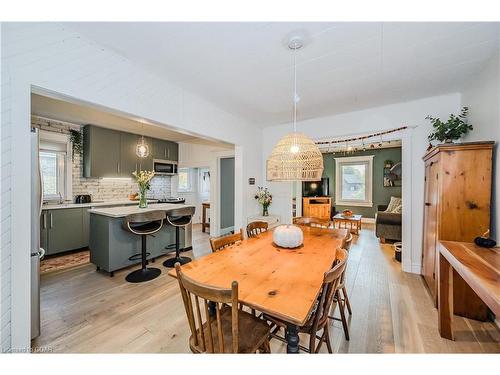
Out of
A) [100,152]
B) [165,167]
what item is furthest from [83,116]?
[165,167]

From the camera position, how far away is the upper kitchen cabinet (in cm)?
522

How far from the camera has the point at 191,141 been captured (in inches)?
219

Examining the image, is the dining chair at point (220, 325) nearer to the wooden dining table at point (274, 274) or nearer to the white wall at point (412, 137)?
the wooden dining table at point (274, 274)

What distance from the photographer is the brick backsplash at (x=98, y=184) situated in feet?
12.7

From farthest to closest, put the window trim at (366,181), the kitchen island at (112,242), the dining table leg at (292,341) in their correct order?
the window trim at (366,181)
the kitchen island at (112,242)
the dining table leg at (292,341)

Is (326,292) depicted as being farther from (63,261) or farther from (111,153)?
(111,153)

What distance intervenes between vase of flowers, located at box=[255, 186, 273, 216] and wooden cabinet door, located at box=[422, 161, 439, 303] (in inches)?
95.8

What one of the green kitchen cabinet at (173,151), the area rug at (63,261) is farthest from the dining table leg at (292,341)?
the green kitchen cabinet at (173,151)

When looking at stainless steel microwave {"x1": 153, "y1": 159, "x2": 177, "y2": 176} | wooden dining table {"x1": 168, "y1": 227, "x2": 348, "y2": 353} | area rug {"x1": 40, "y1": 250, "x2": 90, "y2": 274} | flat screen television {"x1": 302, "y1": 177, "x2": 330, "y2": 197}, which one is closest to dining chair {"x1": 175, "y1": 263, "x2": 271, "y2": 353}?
wooden dining table {"x1": 168, "y1": 227, "x2": 348, "y2": 353}

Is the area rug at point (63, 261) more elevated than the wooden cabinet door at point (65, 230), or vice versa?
the wooden cabinet door at point (65, 230)

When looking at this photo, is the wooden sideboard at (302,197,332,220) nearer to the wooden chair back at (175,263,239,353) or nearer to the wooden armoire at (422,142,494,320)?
the wooden armoire at (422,142,494,320)

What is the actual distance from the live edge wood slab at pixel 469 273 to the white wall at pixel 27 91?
112 inches

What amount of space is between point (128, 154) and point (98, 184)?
918mm
